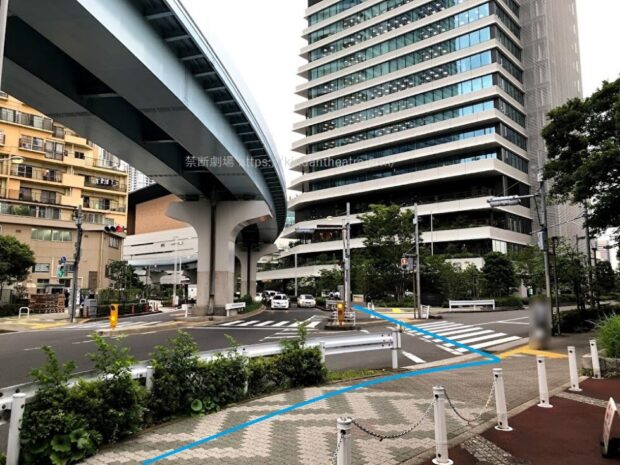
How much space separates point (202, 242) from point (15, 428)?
28.1 metres

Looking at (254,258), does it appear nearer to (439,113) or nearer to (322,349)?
(439,113)

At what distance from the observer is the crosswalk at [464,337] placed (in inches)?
650

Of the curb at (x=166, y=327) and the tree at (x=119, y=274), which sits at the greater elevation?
the tree at (x=119, y=274)

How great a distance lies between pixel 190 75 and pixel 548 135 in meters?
15.1

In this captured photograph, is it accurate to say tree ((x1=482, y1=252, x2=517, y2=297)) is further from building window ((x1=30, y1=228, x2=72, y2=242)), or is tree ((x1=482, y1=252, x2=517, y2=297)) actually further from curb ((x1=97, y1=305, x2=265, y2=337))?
building window ((x1=30, y1=228, x2=72, y2=242))

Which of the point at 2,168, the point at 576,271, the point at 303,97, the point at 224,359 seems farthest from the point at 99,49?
the point at 303,97

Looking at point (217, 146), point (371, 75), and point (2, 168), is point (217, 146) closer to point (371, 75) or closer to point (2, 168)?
point (2, 168)

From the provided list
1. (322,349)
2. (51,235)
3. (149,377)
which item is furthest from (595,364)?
(51,235)

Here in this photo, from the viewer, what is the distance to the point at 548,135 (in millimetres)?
19922

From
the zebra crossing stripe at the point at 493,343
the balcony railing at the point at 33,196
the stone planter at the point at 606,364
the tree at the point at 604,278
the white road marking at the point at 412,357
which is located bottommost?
the zebra crossing stripe at the point at 493,343

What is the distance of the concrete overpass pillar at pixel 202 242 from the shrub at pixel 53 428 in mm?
26937

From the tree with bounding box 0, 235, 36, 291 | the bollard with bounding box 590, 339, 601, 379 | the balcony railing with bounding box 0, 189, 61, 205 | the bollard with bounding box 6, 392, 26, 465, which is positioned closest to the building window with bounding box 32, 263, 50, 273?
the balcony railing with bounding box 0, 189, 61, 205

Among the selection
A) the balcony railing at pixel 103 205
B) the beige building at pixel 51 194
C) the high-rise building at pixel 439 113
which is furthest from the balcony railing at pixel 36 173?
the high-rise building at pixel 439 113

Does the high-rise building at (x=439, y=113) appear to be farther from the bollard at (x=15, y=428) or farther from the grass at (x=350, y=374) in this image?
the bollard at (x=15, y=428)
